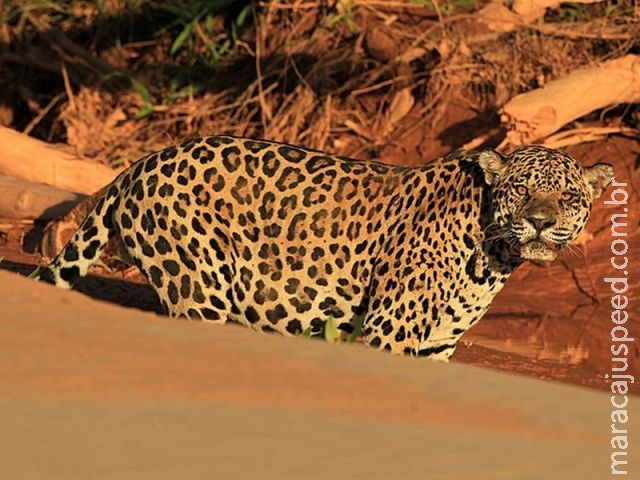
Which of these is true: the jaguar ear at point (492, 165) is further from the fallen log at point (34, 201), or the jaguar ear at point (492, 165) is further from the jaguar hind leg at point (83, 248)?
the fallen log at point (34, 201)

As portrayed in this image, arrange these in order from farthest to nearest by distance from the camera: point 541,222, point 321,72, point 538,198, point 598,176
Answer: point 321,72 → point 598,176 → point 538,198 → point 541,222

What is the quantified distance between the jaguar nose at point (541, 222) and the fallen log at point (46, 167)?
5.63 meters

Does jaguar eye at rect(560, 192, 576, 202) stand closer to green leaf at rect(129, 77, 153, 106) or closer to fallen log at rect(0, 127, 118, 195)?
fallen log at rect(0, 127, 118, 195)

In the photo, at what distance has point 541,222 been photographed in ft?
26.3

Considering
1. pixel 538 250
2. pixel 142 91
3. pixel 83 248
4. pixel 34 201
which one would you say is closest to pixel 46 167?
pixel 34 201

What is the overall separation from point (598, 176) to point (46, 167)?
18.8 ft

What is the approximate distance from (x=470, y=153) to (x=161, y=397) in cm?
383

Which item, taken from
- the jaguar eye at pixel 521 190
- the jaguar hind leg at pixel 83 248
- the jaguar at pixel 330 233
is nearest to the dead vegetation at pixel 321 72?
the jaguar at pixel 330 233

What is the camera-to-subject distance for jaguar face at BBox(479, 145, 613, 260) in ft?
26.4

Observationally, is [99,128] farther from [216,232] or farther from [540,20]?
[216,232]

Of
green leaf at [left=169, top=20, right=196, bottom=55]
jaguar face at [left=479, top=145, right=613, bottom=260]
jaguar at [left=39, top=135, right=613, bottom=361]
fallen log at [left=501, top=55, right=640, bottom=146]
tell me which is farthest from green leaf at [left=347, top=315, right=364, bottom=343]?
green leaf at [left=169, top=20, right=196, bottom=55]

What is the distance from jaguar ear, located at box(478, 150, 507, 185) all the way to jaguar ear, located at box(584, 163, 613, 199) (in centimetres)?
45

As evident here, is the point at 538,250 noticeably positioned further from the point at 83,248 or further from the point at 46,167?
the point at 46,167

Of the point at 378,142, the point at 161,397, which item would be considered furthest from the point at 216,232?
the point at 378,142
